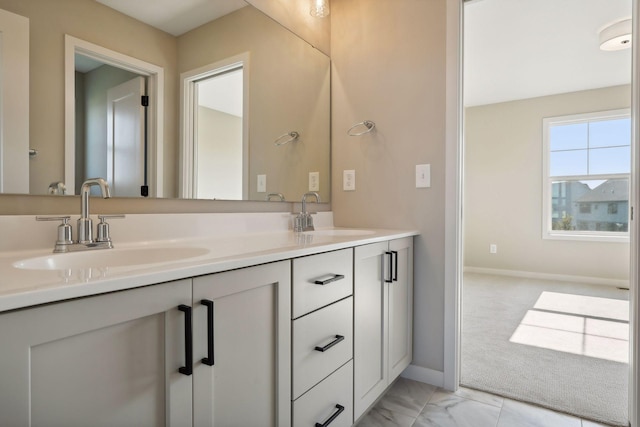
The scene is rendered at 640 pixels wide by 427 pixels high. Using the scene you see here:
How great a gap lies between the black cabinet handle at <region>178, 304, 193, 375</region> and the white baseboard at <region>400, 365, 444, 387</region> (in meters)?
1.50

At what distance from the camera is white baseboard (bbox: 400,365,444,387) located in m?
1.89

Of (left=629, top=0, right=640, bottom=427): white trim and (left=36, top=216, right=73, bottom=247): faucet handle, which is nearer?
(left=36, top=216, right=73, bottom=247): faucet handle

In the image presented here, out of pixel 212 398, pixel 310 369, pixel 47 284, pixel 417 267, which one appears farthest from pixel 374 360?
pixel 47 284

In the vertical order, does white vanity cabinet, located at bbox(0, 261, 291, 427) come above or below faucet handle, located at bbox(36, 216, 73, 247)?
below

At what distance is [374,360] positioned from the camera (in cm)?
153

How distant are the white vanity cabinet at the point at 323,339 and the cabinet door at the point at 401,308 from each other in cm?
39

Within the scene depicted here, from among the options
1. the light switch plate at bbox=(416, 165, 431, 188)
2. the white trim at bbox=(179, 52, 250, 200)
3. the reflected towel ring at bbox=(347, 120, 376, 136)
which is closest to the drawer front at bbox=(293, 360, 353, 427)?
the white trim at bbox=(179, 52, 250, 200)

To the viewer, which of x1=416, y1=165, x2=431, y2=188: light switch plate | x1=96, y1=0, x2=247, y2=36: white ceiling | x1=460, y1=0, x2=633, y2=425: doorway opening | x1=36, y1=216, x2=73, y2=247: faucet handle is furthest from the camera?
x1=460, y1=0, x2=633, y2=425: doorway opening

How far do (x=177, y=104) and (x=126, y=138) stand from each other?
0.26 metres

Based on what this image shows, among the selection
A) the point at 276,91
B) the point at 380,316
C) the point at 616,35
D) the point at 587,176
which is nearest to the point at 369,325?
the point at 380,316

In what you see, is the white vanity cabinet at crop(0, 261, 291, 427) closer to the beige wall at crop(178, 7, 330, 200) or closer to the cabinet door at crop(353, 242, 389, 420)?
the cabinet door at crop(353, 242, 389, 420)

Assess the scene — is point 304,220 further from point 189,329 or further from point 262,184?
point 189,329

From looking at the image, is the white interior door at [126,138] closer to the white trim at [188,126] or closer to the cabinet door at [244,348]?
the white trim at [188,126]

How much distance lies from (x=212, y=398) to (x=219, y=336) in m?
0.14
